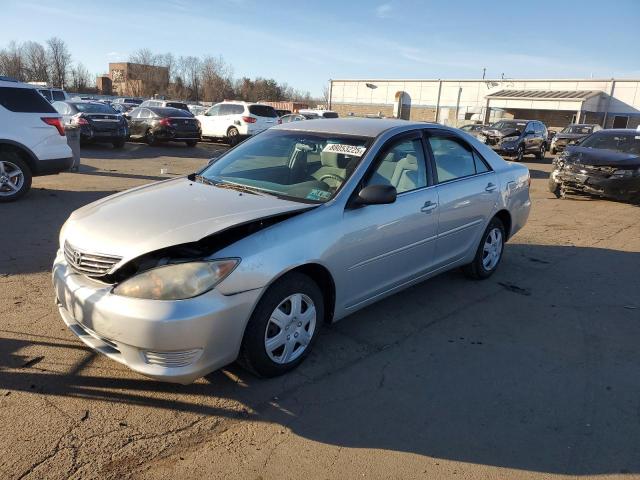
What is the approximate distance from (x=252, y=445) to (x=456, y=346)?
1.93 metres

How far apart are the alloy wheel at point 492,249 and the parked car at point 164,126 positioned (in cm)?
1571

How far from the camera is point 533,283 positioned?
555 cm

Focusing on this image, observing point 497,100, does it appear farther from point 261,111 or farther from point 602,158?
point 602,158

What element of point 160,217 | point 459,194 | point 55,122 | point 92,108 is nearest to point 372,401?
point 160,217

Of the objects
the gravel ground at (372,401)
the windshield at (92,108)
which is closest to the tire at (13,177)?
the gravel ground at (372,401)

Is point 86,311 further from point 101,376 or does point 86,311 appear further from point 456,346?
point 456,346

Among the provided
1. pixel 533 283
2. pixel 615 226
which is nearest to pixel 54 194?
pixel 533 283

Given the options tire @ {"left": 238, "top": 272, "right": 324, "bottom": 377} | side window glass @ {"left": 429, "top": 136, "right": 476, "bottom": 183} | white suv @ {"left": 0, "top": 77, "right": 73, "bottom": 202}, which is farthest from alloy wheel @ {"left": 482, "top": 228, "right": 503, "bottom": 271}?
white suv @ {"left": 0, "top": 77, "right": 73, "bottom": 202}

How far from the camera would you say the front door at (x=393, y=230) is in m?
3.68

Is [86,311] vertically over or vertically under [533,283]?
over

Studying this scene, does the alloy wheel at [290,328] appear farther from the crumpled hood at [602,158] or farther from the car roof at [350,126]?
the crumpled hood at [602,158]

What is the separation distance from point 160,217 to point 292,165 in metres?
1.36

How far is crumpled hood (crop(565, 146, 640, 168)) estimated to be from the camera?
10508 millimetres

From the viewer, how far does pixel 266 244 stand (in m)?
3.07
